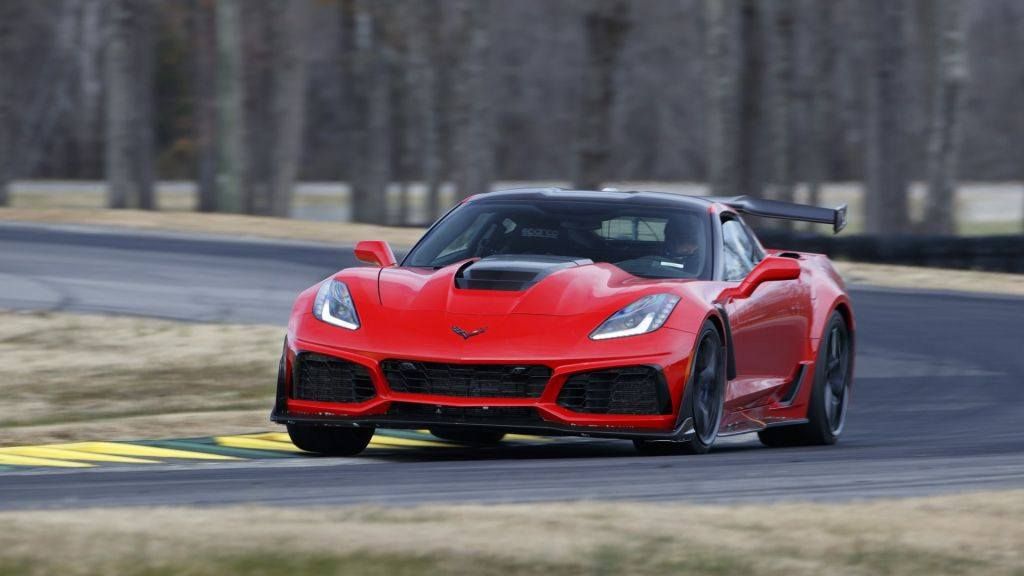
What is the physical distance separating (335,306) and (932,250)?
1530 centimetres

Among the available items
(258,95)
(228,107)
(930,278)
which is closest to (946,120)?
(228,107)

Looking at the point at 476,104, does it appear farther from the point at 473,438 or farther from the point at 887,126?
the point at 473,438

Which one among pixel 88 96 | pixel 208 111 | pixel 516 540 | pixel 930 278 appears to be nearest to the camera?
pixel 516 540

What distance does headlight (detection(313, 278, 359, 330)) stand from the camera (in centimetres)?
814

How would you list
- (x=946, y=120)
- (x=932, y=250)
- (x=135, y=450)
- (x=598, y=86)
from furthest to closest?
(x=946, y=120)
(x=598, y=86)
(x=932, y=250)
(x=135, y=450)

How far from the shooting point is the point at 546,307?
7984 mm

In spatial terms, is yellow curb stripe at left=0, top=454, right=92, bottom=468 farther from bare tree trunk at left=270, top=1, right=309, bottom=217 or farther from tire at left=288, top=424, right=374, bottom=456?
bare tree trunk at left=270, top=1, right=309, bottom=217

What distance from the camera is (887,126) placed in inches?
1248

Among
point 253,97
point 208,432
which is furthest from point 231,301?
point 253,97

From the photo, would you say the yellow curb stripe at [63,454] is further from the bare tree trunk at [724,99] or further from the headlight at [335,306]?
the bare tree trunk at [724,99]

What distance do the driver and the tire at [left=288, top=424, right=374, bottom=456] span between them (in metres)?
1.75

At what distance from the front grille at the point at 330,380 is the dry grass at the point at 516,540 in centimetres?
210

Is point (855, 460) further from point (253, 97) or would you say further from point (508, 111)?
point (508, 111)

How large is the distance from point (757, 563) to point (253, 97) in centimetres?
3789
